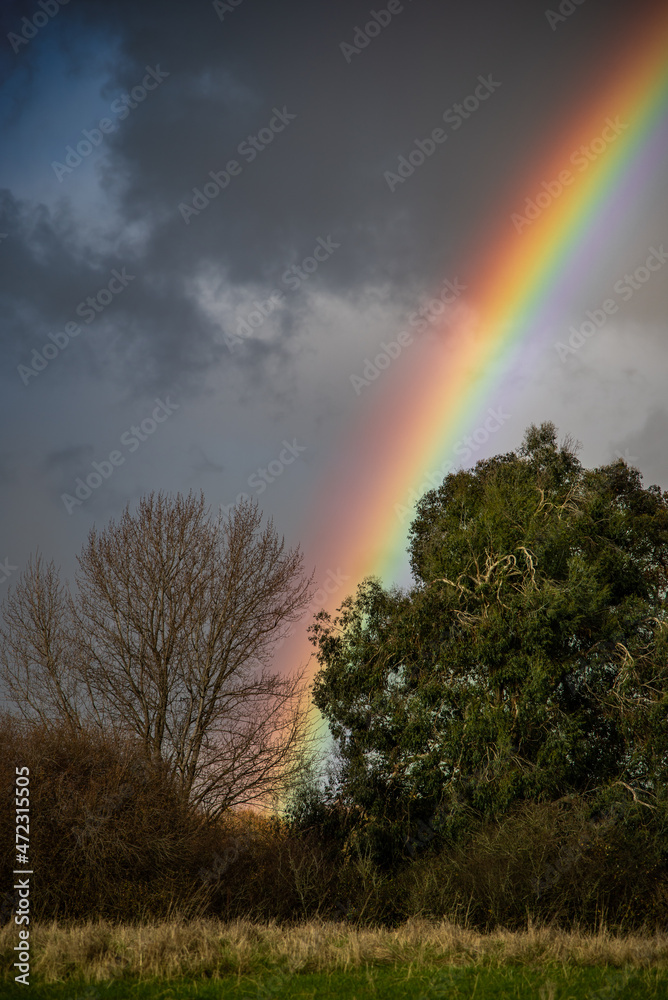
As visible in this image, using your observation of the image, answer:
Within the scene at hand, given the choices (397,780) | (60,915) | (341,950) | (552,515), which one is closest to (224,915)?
(60,915)

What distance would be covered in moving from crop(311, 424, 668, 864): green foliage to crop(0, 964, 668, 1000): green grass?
9.49 meters

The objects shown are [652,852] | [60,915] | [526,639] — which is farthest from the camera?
[526,639]

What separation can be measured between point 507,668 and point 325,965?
11443mm

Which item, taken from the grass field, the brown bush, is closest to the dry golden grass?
the grass field

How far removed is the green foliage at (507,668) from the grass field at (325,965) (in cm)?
792

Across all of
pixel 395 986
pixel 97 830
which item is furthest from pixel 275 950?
pixel 97 830

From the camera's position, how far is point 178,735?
65.2ft

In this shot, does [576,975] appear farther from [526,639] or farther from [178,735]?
[178,735]

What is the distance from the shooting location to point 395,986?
8156 millimetres

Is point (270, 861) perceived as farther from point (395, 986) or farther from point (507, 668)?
point (395, 986)

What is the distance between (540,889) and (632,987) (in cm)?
708

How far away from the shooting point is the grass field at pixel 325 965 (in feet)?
25.4

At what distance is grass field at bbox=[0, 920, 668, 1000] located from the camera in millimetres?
7730

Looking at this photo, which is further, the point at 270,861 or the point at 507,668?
the point at 507,668
